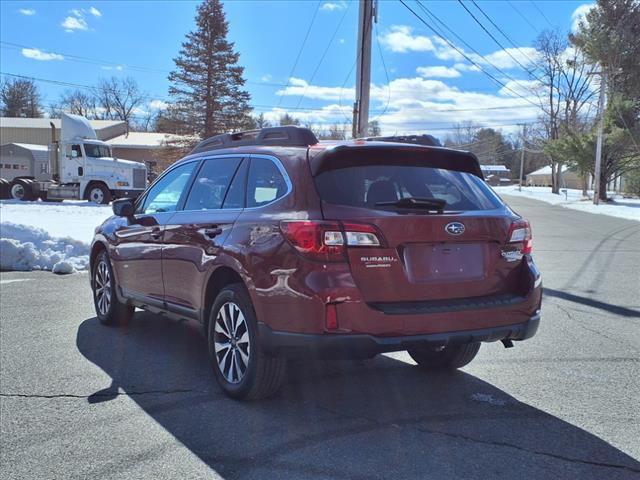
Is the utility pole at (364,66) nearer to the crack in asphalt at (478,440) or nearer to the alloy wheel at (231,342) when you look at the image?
the alloy wheel at (231,342)

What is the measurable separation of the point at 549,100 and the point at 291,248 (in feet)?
202

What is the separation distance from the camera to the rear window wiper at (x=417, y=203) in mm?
3793

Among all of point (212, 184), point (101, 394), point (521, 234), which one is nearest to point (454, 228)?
point (521, 234)

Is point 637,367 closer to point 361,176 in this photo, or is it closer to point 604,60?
point 361,176

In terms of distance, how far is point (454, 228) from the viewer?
3.84 metres

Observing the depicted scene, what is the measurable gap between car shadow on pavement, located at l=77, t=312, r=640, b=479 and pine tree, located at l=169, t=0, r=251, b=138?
4092cm

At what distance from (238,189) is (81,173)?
25803mm

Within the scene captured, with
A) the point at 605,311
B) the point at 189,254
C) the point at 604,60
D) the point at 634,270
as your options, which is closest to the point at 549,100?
the point at 604,60

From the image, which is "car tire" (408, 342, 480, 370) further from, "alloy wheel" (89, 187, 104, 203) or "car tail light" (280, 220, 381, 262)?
"alloy wheel" (89, 187, 104, 203)

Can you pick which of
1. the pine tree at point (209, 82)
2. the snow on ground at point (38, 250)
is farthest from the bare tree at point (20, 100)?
the snow on ground at point (38, 250)

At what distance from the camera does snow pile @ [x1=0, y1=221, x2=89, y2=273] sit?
1018 centimetres

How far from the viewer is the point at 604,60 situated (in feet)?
123

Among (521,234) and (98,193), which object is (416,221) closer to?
(521,234)

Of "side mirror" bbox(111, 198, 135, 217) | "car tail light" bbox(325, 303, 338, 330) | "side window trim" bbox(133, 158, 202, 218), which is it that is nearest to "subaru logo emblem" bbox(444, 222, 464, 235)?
"car tail light" bbox(325, 303, 338, 330)
